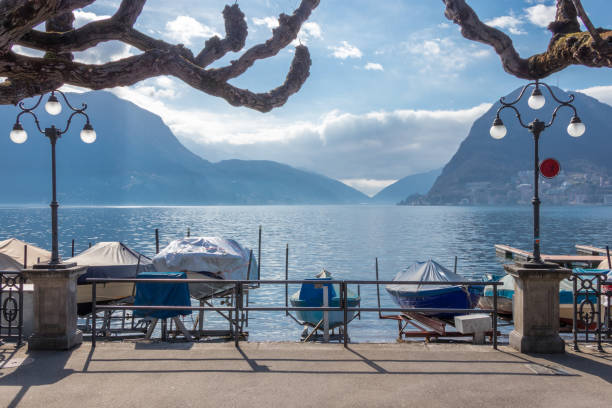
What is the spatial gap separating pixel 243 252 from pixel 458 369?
1500 cm

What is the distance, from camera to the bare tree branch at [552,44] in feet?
23.3

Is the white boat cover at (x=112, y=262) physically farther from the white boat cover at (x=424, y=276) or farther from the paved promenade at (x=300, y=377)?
the paved promenade at (x=300, y=377)

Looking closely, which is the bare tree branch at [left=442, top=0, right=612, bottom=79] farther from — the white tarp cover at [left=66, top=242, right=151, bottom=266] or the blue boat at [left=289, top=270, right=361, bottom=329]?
the white tarp cover at [left=66, top=242, right=151, bottom=266]

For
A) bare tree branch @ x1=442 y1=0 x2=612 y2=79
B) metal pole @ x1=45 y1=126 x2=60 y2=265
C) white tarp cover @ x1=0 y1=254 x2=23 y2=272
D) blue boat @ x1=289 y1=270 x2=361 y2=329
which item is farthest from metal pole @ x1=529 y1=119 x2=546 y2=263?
white tarp cover @ x1=0 y1=254 x2=23 y2=272

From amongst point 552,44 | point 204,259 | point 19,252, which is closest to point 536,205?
point 552,44

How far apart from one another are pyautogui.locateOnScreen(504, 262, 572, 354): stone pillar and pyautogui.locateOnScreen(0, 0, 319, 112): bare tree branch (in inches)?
214

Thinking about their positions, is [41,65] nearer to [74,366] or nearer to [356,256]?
[74,366]

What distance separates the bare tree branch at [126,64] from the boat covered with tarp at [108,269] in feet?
39.1

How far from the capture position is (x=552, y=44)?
8.35 meters

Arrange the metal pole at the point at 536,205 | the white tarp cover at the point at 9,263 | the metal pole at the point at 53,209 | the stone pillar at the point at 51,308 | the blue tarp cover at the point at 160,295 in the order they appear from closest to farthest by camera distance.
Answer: the stone pillar at the point at 51,308, the metal pole at the point at 536,205, the metal pole at the point at 53,209, the blue tarp cover at the point at 160,295, the white tarp cover at the point at 9,263

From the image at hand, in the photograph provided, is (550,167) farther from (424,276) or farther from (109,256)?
(109,256)

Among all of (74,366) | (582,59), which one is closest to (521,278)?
(582,59)

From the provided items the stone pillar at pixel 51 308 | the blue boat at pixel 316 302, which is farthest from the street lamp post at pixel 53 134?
the blue boat at pixel 316 302

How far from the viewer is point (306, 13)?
A: 346 inches
